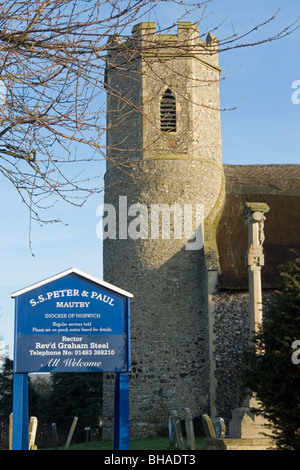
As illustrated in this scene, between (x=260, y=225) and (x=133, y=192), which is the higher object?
(x=133, y=192)

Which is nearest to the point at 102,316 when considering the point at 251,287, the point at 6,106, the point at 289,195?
the point at 6,106

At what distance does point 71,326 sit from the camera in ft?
30.9

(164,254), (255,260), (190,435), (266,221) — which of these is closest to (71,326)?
(190,435)

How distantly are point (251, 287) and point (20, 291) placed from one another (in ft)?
23.4

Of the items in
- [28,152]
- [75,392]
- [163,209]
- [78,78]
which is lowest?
[75,392]

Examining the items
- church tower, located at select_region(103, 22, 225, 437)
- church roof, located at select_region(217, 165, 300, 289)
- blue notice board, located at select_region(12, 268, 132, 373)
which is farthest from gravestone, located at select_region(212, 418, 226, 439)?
church roof, located at select_region(217, 165, 300, 289)

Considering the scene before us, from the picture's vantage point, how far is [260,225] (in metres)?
15.8

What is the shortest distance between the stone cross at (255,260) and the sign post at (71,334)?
19.4 feet

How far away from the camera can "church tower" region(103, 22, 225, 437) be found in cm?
2197

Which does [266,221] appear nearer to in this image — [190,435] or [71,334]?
[190,435]

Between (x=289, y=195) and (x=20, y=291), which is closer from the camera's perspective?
(x=20, y=291)

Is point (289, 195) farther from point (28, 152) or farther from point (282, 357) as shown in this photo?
point (28, 152)
